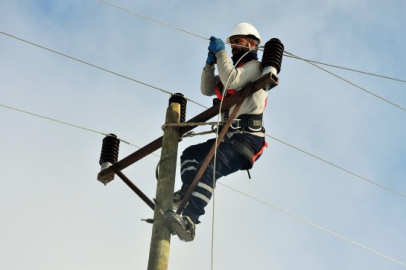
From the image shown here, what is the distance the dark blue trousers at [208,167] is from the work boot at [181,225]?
308mm

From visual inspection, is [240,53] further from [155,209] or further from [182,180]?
[155,209]

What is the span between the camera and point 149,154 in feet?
22.8

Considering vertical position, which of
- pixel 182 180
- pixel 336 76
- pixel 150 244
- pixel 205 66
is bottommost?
pixel 150 244

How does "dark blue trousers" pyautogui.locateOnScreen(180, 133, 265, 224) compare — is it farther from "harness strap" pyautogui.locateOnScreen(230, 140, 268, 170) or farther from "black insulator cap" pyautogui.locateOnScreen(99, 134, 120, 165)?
"black insulator cap" pyautogui.locateOnScreen(99, 134, 120, 165)

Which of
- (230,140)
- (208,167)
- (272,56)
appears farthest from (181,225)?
(272,56)

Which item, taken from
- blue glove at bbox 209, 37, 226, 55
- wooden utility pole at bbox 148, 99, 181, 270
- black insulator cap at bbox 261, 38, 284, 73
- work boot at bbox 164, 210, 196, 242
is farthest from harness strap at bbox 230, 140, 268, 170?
work boot at bbox 164, 210, 196, 242

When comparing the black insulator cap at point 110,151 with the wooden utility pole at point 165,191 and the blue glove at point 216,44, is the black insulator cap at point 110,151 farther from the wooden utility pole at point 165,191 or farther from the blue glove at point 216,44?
the blue glove at point 216,44

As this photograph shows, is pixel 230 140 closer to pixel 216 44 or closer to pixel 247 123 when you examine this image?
pixel 247 123

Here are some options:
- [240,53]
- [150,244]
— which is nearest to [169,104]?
[240,53]

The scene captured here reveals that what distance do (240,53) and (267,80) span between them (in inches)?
44.0

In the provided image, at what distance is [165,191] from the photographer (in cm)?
622

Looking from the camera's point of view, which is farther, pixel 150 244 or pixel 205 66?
pixel 205 66

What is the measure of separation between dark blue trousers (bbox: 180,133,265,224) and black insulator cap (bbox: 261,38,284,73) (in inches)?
28.4

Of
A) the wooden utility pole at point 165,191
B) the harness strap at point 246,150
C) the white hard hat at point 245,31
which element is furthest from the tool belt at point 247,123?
the white hard hat at point 245,31
